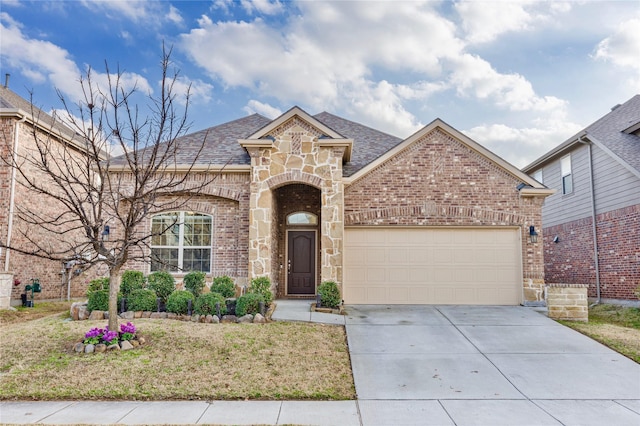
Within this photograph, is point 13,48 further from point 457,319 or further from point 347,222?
point 457,319

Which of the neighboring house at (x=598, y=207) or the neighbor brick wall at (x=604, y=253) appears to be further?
the neighboring house at (x=598, y=207)

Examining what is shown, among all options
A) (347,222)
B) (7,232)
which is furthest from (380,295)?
(7,232)

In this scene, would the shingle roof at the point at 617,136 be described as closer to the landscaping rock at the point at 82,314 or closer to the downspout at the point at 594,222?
the downspout at the point at 594,222

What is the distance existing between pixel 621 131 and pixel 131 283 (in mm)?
15624

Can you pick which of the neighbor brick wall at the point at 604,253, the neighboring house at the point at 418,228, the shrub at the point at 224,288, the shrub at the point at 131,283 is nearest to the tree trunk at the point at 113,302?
the shrub at the point at 131,283

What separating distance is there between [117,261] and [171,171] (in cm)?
521

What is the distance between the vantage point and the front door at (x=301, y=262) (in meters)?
13.2

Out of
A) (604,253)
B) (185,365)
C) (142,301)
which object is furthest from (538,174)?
(185,365)

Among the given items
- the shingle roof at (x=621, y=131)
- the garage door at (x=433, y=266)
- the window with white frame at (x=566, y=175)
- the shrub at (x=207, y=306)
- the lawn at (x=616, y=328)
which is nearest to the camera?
the lawn at (x=616, y=328)

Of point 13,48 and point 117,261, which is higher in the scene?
point 13,48

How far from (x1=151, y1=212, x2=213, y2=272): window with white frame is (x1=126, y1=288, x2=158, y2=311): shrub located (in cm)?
267

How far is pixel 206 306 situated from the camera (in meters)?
9.48

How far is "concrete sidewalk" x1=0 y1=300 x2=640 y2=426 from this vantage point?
16.0ft

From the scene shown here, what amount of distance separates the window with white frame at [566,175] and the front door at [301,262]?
31.8 ft
